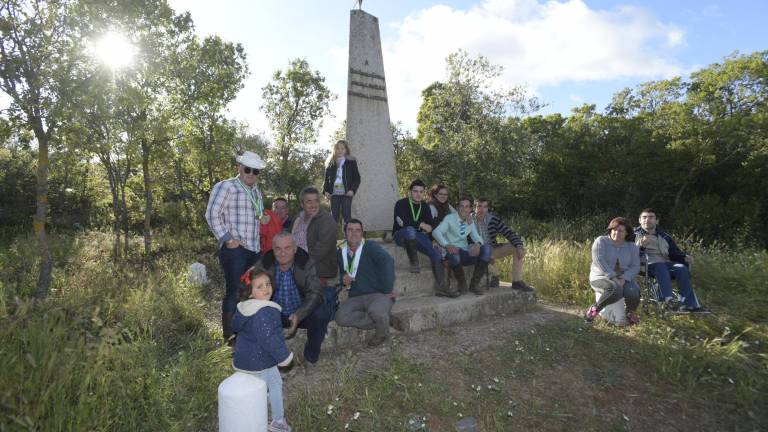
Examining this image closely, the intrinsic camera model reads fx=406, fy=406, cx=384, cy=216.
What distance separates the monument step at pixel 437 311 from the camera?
3961 millimetres

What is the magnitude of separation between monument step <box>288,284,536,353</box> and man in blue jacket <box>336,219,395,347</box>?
0.22m

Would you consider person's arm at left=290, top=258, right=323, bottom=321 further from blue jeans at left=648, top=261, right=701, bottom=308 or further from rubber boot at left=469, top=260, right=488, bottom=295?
blue jeans at left=648, top=261, right=701, bottom=308

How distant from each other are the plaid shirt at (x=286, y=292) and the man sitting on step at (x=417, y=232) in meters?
1.94

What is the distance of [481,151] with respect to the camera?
1119 cm

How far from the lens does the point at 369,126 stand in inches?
242

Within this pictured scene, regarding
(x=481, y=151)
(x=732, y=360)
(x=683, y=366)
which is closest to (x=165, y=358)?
(x=683, y=366)

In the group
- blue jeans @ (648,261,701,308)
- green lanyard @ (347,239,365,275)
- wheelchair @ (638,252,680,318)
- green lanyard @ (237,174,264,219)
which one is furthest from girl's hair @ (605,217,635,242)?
green lanyard @ (237,174,264,219)

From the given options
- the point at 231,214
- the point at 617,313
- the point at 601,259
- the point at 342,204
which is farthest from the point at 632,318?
the point at 231,214

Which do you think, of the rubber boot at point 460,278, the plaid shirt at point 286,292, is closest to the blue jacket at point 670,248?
the rubber boot at point 460,278

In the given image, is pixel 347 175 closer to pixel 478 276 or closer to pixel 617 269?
pixel 478 276

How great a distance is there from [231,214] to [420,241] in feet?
7.54

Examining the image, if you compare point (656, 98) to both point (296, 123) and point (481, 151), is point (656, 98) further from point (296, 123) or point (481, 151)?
point (296, 123)

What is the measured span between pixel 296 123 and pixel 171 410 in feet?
51.9

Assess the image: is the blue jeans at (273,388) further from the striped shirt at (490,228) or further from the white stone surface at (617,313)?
the white stone surface at (617,313)
